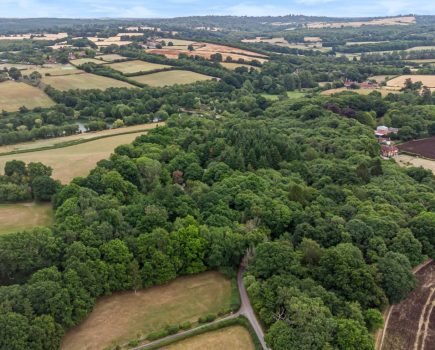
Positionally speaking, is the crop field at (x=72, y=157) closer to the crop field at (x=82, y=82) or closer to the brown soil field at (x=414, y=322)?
the crop field at (x=82, y=82)

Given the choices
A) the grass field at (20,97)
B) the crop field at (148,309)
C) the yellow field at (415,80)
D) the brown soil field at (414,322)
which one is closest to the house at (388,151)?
the brown soil field at (414,322)

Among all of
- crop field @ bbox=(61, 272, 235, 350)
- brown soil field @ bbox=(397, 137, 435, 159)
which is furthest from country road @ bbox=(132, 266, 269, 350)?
brown soil field @ bbox=(397, 137, 435, 159)

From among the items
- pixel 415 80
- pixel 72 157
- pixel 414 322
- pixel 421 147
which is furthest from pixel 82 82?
pixel 414 322

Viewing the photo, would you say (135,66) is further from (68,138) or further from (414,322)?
(414,322)

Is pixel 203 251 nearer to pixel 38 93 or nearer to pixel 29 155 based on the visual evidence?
pixel 29 155

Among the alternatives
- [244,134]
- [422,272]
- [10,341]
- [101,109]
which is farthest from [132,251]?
[101,109]

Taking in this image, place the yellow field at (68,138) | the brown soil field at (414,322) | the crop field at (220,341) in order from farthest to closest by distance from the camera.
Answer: the yellow field at (68,138)
the brown soil field at (414,322)
the crop field at (220,341)
